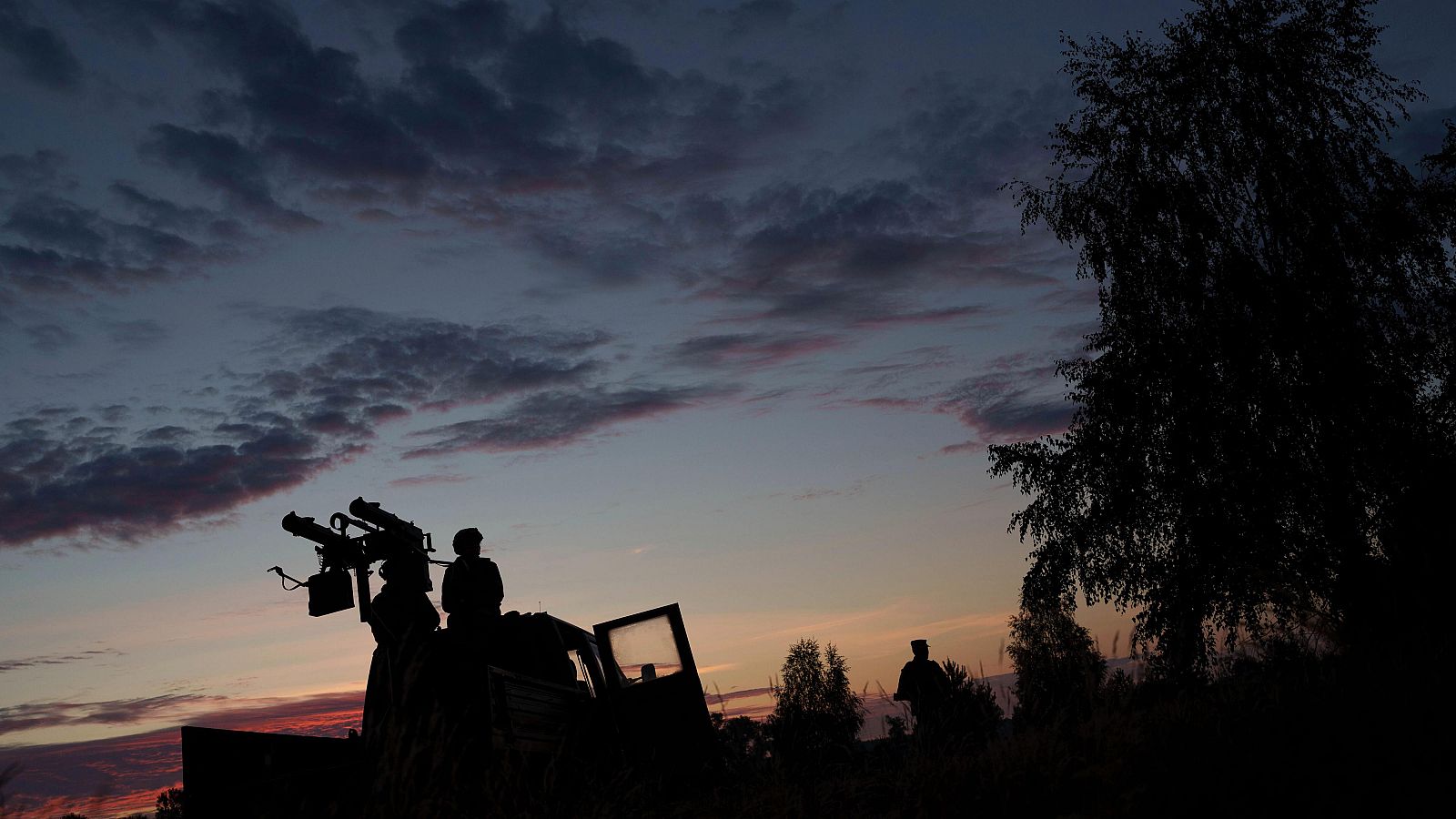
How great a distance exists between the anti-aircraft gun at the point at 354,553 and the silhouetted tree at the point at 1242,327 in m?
10.6

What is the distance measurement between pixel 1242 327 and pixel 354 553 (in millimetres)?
13322

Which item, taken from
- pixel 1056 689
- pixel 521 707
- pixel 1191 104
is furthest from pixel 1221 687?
pixel 1191 104

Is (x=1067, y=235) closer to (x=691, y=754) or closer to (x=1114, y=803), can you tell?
(x=691, y=754)

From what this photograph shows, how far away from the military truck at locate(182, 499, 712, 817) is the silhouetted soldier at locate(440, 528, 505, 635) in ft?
0.91

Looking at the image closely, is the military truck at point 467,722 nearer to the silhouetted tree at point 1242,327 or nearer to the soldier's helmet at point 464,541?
the soldier's helmet at point 464,541

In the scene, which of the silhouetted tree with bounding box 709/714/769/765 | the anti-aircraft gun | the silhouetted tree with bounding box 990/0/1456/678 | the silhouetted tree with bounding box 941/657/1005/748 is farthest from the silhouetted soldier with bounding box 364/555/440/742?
the silhouetted tree with bounding box 990/0/1456/678

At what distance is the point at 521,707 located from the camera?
9445 mm

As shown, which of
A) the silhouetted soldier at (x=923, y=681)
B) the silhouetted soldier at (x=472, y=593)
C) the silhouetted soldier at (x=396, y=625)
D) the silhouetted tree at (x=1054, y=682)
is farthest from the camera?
the silhouetted soldier at (x=923, y=681)

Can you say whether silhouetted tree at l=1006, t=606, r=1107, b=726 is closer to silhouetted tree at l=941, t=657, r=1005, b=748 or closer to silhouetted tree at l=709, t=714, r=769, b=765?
silhouetted tree at l=941, t=657, r=1005, b=748

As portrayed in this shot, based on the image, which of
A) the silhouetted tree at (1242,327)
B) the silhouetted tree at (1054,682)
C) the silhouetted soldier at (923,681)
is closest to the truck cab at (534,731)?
the silhouetted soldier at (923,681)

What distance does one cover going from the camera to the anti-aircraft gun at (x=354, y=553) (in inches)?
419

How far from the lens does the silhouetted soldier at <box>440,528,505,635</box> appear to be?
11023 mm

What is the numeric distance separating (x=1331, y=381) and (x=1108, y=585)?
15.7 ft

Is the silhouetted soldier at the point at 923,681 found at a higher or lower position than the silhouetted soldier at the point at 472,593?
lower
